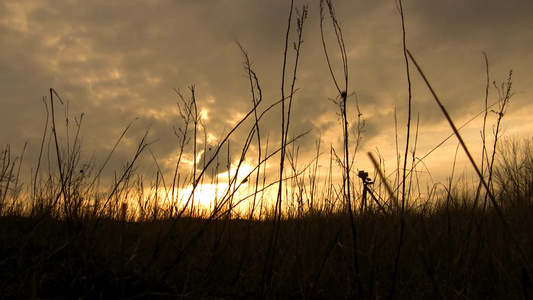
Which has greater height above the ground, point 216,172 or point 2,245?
point 216,172

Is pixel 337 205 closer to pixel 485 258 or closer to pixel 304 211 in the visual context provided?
pixel 304 211

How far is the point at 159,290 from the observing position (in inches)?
66.1

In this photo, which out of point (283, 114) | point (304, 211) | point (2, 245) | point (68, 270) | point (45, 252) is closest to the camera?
point (283, 114)

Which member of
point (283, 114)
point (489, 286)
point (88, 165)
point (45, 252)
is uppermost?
point (88, 165)

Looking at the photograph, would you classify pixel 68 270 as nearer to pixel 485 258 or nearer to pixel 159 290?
pixel 159 290

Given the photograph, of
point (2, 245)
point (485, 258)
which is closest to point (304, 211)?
point (485, 258)

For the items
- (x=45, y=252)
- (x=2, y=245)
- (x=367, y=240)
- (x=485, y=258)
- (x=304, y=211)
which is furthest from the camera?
(x=304, y=211)

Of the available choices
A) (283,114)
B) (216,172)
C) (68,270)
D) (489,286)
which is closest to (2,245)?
(68,270)

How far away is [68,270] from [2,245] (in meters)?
0.80

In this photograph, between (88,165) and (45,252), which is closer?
(45,252)

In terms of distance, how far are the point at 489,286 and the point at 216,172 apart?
7.61ft

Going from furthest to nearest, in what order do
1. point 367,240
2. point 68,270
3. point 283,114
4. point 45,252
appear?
point 367,240 → point 45,252 → point 68,270 → point 283,114

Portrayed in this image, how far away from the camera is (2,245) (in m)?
2.28

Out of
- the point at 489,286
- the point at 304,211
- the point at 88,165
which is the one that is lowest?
the point at 489,286
